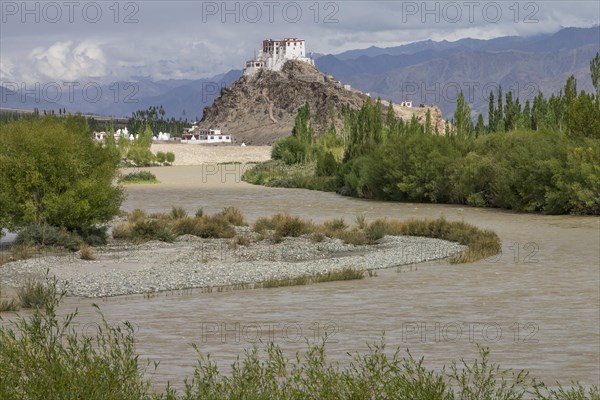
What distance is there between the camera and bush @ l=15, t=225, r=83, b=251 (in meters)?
28.9

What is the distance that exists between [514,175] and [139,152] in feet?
248

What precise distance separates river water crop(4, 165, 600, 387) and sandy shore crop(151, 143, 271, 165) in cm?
10803

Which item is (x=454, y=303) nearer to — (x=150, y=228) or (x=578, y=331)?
(x=578, y=331)

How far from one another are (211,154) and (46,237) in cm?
11619

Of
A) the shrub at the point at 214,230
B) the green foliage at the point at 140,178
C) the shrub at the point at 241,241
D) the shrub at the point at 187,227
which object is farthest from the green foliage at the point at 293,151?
the shrub at the point at 241,241

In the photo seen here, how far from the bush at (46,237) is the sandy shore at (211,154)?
102 metres

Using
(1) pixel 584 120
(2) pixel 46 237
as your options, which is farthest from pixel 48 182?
(1) pixel 584 120

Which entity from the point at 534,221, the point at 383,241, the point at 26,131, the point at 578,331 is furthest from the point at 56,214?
the point at 534,221

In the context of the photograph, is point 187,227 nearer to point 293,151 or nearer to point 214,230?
point 214,230

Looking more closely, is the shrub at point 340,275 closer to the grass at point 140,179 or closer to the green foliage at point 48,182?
the green foliage at point 48,182

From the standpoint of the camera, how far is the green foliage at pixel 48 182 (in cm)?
2928

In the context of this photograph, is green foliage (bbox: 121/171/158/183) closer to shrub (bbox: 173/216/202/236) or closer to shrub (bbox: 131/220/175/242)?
shrub (bbox: 173/216/202/236)

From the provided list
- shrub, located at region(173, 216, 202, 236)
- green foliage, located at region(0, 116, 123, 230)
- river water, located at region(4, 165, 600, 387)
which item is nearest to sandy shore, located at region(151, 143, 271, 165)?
shrub, located at region(173, 216, 202, 236)

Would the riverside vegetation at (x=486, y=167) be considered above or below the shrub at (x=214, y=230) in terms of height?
above
